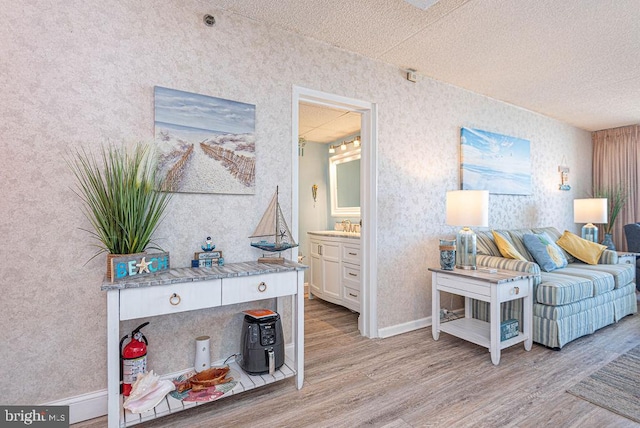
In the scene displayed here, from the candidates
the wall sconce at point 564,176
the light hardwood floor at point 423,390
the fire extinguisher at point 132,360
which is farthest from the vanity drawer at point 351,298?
the wall sconce at point 564,176

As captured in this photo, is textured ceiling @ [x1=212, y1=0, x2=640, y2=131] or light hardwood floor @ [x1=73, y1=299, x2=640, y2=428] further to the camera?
textured ceiling @ [x1=212, y1=0, x2=640, y2=131]

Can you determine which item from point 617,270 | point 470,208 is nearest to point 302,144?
point 470,208

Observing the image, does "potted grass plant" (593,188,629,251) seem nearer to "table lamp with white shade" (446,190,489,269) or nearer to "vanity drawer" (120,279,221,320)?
"table lamp with white shade" (446,190,489,269)

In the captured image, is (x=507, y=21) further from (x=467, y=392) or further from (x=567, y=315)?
(x=467, y=392)

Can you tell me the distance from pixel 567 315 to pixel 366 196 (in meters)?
1.93

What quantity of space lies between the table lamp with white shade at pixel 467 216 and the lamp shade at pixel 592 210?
8.64 feet

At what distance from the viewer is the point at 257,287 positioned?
192 cm

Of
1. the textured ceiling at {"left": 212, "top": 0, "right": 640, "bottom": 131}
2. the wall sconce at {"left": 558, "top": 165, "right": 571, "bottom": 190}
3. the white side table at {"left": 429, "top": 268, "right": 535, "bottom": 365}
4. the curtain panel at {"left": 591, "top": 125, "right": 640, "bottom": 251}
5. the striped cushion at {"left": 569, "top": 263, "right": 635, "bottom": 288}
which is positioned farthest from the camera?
the curtain panel at {"left": 591, "top": 125, "right": 640, "bottom": 251}

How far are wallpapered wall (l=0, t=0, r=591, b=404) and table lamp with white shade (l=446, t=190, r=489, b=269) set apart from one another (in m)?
0.51

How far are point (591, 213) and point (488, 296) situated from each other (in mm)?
3045

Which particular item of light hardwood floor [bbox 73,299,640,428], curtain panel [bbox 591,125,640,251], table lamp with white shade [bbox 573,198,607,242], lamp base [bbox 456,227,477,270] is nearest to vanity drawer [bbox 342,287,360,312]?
light hardwood floor [bbox 73,299,640,428]

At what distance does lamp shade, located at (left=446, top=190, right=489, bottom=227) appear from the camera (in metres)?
2.75

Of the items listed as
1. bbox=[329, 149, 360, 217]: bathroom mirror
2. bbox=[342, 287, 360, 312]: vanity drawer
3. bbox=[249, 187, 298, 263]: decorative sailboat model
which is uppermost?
bbox=[329, 149, 360, 217]: bathroom mirror

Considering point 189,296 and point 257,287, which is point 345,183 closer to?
point 257,287
